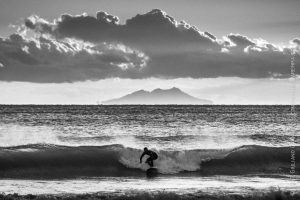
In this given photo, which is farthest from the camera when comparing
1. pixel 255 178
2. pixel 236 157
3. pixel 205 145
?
pixel 205 145

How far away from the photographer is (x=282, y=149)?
107 feet

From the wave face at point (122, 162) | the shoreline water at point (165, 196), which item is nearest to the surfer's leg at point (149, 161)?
the wave face at point (122, 162)

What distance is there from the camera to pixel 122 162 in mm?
28812

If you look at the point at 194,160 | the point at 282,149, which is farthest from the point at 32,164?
the point at 282,149

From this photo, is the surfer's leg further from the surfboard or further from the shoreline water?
the shoreline water

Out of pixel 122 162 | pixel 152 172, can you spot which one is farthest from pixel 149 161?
pixel 122 162

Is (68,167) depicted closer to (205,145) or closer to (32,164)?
(32,164)

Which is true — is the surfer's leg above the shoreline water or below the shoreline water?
above

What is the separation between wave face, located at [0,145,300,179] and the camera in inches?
1052

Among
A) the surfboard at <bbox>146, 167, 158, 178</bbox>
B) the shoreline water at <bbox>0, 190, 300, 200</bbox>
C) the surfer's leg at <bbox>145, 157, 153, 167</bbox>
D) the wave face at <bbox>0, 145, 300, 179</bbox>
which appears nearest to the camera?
the shoreline water at <bbox>0, 190, 300, 200</bbox>

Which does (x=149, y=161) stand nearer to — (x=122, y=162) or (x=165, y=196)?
(x=122, y=162)

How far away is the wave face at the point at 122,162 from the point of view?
26.7 metres

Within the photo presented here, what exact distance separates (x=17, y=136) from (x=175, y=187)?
107ft

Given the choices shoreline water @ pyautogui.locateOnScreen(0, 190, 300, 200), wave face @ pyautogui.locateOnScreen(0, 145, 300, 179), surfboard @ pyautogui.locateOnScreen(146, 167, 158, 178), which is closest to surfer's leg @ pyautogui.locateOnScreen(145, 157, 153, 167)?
surfboard @ pyautogui.locateOnScreen(146, 167, 158, 178)
